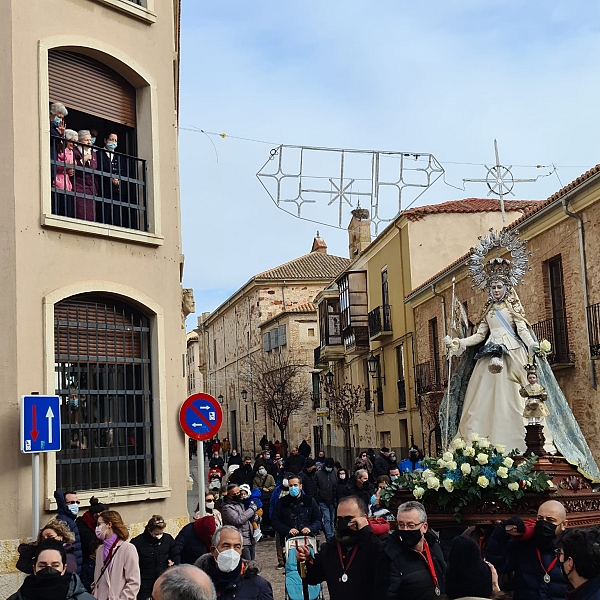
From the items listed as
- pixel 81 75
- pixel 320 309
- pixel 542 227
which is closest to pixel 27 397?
pixel 81 75

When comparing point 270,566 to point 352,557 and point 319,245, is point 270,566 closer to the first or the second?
point 352,557

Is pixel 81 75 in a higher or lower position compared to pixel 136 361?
higher

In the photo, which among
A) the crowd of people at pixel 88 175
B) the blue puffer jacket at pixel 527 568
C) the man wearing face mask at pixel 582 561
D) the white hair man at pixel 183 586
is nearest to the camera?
the white hair man at pixel 183 586

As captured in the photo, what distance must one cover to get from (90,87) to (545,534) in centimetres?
890

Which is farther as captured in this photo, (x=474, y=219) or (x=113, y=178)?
(x=474, y=219)

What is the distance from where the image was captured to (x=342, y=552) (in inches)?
254

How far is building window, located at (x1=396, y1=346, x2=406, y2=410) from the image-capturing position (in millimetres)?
33906

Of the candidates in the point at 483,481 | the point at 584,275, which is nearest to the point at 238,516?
the point at 483,481

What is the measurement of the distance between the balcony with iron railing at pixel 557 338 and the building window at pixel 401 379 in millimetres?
11970

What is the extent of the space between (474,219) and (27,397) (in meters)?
25.2

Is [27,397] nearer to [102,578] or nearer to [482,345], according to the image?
[102,578]

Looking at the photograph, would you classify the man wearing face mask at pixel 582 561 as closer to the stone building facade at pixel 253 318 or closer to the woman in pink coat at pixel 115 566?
the woman in pink coat at pixel 115 566

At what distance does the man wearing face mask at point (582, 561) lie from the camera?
457cm

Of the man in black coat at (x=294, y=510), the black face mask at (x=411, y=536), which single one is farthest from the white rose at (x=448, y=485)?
the man in black coat at (x=294, y=510)
